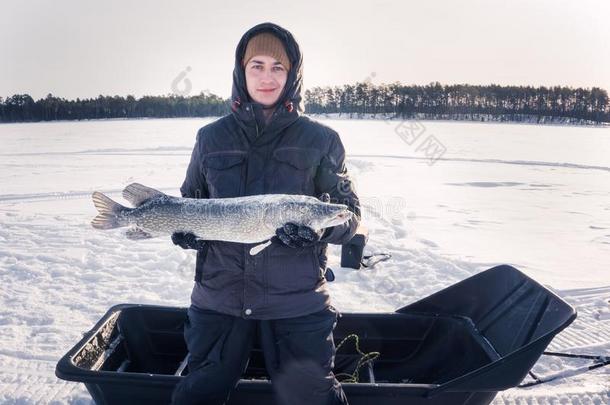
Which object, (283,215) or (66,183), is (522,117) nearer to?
(66,183)

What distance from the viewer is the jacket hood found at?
9.59 ft

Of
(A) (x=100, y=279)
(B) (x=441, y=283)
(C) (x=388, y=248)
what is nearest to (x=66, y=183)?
(A) (x=100, y=279)

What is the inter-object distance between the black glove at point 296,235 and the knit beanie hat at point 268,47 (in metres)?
1.08

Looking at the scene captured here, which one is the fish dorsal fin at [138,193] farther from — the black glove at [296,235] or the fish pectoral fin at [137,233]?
the black glove at [296,235]

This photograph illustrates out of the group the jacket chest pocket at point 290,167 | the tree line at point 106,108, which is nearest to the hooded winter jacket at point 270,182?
the jacket chest pocket at point 290,167

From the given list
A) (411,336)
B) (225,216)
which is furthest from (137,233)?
(411,336)

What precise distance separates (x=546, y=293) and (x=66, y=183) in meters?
13.9

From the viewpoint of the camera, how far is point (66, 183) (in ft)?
45.4

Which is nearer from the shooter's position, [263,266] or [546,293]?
[263,266]

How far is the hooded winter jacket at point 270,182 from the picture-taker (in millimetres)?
2756

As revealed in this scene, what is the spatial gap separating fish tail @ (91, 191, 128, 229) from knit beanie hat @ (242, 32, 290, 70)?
4.21 feet

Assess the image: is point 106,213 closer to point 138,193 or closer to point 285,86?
point 138,193

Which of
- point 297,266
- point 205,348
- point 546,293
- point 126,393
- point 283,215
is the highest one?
point 283,215

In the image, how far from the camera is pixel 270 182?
2859 mm
